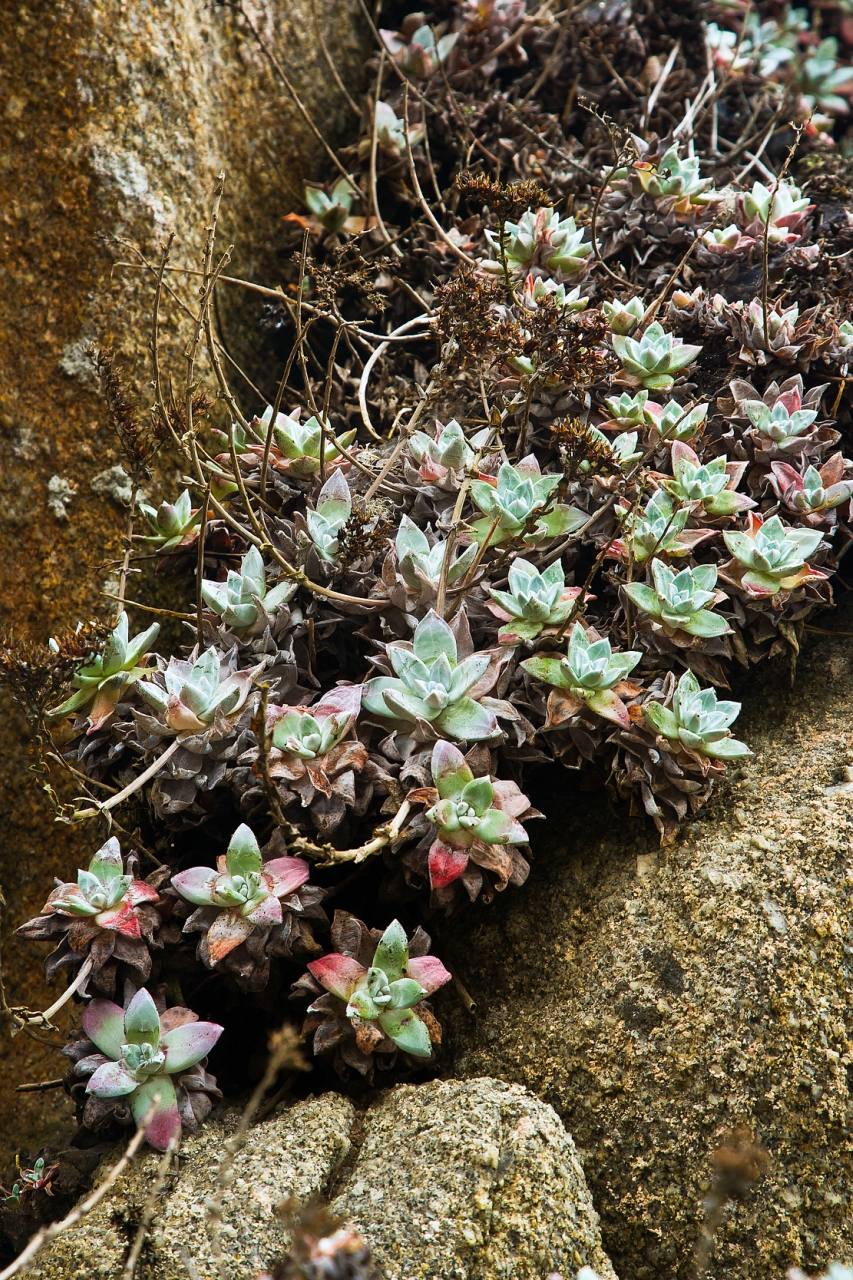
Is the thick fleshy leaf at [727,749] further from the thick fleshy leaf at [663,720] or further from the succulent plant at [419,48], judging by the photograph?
the succulent plant at [419,48]

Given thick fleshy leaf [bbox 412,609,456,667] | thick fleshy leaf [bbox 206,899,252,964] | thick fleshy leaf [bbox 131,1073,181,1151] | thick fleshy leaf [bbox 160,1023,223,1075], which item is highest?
→ thick fleshy leaf [bbox 412,609,456,667]

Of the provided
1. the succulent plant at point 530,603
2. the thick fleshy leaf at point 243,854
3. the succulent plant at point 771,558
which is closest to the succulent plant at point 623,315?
the succulent plant at point 771,558

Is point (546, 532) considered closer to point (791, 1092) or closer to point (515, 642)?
point (515, 642)

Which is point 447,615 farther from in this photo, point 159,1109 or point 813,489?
point 159,1109

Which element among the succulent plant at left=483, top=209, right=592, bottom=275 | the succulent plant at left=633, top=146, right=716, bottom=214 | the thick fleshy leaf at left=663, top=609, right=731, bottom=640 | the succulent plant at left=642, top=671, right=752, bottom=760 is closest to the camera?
the succulent plant at left=642, top=671, right=752, bottom=760

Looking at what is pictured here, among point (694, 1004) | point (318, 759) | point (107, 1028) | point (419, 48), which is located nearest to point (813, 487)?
point (694, 1004)

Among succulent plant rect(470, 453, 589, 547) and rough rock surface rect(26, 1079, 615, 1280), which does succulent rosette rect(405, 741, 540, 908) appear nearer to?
rough rock surface rect(26, 1079, 615, 1280)

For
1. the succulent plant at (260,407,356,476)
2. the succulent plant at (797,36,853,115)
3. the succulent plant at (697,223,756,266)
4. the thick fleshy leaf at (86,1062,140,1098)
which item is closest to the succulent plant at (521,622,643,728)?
the succulent plant at (260,407,356,476)
